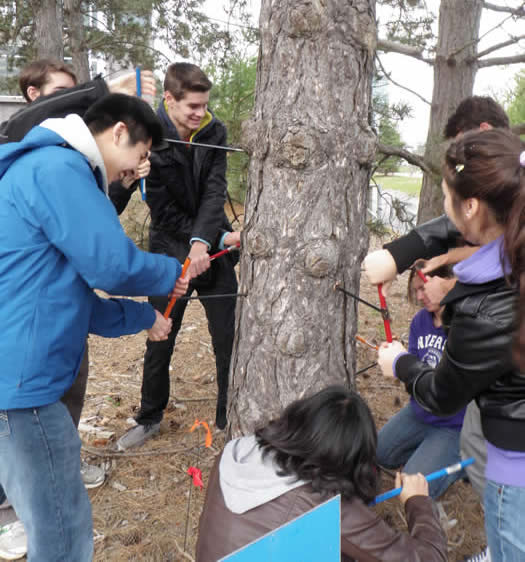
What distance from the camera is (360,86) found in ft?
5.51

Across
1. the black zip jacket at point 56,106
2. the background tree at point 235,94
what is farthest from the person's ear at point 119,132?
the background tree at point 235,94

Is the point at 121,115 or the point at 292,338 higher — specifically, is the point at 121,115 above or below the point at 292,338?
above

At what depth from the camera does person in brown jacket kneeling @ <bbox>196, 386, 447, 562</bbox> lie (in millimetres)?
1229

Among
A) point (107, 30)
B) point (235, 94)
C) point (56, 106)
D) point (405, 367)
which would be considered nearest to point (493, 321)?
point (405, 367)

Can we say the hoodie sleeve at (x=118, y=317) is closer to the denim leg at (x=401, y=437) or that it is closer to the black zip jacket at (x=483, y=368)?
the black zip jacket at (x=483, y=368)

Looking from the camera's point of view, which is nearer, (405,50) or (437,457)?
(437,457)

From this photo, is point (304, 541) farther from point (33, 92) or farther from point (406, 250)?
point (33, 92)

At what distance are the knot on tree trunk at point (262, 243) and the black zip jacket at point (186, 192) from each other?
2.19ft

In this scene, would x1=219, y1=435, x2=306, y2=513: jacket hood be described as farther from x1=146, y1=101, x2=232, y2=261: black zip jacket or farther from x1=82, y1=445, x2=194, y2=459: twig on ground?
x1=146, y1=101, x2=232, y2=261: black zip jacket

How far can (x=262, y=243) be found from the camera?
172cm

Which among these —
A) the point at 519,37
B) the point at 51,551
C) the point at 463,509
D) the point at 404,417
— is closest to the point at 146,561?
the point at 51,551

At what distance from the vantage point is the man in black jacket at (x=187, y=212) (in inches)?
93.0

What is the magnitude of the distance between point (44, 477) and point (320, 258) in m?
1.06

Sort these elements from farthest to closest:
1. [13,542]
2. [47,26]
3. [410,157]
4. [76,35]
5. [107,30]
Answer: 1. [107,30]
2. [76,35]
3. [47,26]
4. [410,157]
5. [13,542]
